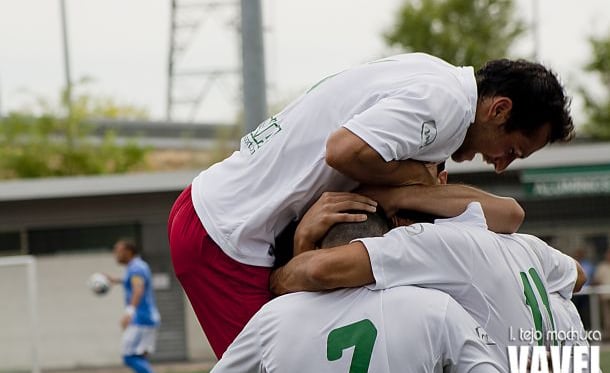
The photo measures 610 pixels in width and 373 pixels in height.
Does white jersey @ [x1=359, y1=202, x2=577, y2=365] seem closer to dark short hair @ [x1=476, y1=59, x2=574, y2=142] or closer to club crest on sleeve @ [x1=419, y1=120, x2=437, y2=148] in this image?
club crest on sleeve @ [x1=419, y1=120, x2=437, y2=148]

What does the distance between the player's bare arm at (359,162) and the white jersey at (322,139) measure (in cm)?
3

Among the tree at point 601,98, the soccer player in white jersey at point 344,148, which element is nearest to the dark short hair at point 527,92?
the soccer player in white jersey at point 344,148

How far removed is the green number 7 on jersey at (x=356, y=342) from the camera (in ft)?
15.0

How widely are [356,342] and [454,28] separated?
34818 mm

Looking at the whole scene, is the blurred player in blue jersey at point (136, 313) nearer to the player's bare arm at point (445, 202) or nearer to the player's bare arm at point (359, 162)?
the player's bare arm at point (445, 202)

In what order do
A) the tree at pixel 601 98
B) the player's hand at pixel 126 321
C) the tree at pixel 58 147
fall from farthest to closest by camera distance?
the tree at pixel 601 98 → the tree at pixel 58 147 → the player's hand at pixel 126 321

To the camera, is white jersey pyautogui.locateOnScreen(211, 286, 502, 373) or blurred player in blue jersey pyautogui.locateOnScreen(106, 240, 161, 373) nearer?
white jersey pyautogui.locateOnScreen(211, 286, 502, 373)

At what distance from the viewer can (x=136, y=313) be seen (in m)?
17.8

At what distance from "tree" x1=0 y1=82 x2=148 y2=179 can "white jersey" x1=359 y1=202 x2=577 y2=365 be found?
2892 centimetres

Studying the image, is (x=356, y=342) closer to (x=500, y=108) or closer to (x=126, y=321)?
(x=500, y=108)

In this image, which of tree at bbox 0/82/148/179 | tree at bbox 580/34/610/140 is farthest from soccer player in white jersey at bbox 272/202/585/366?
tree at bbox 580/34/610/140

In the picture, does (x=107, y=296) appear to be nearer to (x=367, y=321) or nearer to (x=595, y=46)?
(x=595, y=46)

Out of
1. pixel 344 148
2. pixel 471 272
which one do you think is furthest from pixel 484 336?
pixel 344 148

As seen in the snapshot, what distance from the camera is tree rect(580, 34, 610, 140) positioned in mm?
37875
